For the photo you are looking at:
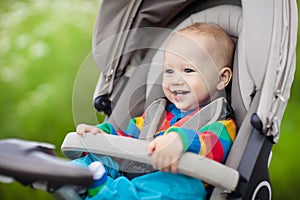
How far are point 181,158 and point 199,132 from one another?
0.18 metres

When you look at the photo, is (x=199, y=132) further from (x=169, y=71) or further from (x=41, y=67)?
(x=41, y=67)

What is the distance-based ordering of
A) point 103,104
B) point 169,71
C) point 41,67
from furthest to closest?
point 41,67 → point 103,104 → point 169,71

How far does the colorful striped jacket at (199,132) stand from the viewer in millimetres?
1690

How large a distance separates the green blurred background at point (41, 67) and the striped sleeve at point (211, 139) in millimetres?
2102

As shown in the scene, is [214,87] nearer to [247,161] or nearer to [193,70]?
[193,70]

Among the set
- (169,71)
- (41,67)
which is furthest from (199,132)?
(41,67)

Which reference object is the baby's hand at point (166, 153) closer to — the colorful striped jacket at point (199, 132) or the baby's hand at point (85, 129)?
the colorful striped jacket at point (199, 132)

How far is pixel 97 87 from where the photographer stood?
2.23 metres

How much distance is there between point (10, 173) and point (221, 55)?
2.74 ft

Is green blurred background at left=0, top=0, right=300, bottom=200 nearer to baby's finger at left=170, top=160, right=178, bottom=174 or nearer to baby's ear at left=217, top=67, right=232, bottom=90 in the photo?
baby's ear at left=217, top=67, right=232, bottom=90

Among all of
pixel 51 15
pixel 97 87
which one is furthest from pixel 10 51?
pixel 97 87

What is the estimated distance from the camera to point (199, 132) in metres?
1.78

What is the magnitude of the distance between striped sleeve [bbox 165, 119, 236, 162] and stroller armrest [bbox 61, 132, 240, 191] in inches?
2.1

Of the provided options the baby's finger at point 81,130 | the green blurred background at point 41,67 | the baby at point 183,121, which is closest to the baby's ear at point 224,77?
the baby at point 183,121
